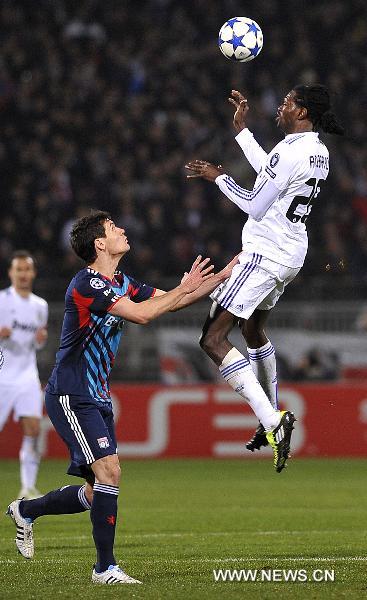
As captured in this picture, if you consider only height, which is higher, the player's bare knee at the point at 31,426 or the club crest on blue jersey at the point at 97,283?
the club crest on blue jersey at the point at 97,283

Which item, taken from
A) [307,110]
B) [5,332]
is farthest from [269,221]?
[5,332]

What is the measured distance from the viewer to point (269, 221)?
8.05 meters

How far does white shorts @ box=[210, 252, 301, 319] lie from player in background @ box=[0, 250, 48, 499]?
16.4 feet

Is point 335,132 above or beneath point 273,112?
beneath

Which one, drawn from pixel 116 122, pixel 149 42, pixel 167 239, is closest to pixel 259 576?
pixel 167 239

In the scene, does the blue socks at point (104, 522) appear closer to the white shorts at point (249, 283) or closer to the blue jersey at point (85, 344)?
the blue jersey at point (85, 344)

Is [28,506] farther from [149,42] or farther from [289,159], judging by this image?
[149,42]

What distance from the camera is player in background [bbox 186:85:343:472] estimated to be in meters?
7.83

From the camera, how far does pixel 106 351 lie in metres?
7.36

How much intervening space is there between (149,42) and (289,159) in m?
13.9

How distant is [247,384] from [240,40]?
235 cm

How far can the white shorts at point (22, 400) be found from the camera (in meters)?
12.9

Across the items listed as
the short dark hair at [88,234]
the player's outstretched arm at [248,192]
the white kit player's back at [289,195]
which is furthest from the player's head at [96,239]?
the white kit player's back at [289,195]

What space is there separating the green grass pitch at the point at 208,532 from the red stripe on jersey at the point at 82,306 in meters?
1.59
